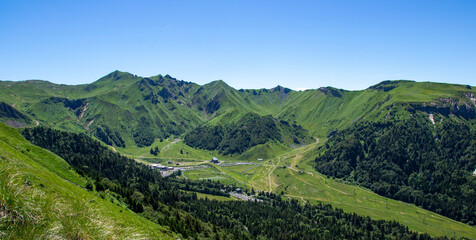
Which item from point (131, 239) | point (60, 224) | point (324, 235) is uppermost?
point (60, 224)

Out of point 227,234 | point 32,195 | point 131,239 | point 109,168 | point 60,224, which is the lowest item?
point 227,234

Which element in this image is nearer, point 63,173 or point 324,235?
point 63,173

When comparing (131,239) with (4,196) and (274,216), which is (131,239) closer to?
(4,196)

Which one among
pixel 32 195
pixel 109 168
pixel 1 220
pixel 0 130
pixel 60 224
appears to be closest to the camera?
pixel 1 220

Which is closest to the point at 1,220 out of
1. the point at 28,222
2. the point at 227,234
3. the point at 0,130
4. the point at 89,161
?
the point at 28,222

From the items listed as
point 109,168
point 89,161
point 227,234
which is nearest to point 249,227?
point 227,234

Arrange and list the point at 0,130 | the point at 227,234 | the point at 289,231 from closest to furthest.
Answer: the point at 0,130
the point at 227,234
the point at 289,231

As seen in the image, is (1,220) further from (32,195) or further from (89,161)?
(89,161)

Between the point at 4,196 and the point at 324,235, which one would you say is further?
the point at 324,235

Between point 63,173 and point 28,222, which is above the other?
point 28,222
